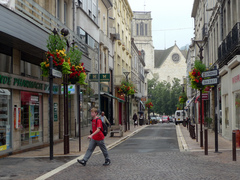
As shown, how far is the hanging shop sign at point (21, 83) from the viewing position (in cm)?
1380

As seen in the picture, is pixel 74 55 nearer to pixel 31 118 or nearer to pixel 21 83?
pixel 21 83

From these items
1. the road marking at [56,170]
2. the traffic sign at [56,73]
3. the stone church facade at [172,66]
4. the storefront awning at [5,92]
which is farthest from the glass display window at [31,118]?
the stone church facade at [172,66]

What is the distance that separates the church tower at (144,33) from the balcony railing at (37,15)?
93021 mm

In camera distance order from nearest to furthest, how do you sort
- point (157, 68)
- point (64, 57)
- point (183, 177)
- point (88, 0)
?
point (183, 177) < point (64, 57) < point (88, 0) < point (157, 68)

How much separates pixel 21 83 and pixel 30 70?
1603 mm

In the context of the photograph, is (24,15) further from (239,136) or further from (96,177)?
(239,136)

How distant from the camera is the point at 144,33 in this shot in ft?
375

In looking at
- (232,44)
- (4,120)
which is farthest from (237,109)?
(4,120)

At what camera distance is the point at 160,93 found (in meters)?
97.9

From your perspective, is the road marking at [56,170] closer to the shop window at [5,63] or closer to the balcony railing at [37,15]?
the shop window at [5,63]

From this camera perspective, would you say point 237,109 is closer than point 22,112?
No

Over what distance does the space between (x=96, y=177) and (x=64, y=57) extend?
6.02 m

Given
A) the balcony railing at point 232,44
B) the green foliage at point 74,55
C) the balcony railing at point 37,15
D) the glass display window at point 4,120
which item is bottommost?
the glass display window at point 4,120

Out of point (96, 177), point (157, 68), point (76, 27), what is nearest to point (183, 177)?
point (96, 177)
